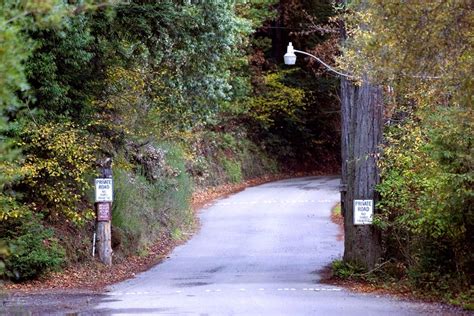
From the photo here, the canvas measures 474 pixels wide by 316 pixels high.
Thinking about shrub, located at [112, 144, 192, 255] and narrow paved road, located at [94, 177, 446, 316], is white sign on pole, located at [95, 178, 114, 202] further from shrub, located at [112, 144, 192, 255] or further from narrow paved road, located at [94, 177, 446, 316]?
narrow paved road, located at [94, 177, 446, 316]

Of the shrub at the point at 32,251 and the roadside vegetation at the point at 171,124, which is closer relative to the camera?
the roadside vegetation at the point at 171,124

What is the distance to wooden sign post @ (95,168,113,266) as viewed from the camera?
2042 centimetres

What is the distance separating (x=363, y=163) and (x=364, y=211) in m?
1.02

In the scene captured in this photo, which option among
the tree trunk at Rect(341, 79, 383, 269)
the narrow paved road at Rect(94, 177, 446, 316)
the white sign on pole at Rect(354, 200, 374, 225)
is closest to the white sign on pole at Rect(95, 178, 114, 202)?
the narrow paved road at Rect(94, 177, 446, 316)

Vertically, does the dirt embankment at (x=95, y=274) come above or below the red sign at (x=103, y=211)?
below

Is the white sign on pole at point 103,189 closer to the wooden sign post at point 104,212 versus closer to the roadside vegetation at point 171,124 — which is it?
the wooden sign post at point 104,212

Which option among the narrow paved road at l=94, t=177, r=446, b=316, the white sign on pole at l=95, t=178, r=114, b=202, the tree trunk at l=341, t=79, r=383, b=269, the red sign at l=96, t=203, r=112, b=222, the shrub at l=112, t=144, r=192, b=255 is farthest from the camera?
the shrub at l=112, t=144, r=192, b=255

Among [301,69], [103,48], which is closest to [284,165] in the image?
[301,69]

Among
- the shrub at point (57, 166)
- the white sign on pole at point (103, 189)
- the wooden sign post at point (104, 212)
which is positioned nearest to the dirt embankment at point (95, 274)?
the wooden sign post at point (104, 212)

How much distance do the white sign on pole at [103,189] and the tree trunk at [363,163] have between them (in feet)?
17.8

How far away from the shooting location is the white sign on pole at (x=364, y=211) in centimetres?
1897

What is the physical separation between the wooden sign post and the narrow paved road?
1.00 m

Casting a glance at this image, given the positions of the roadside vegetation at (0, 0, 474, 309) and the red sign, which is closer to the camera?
the roadside vegetation at (0, 0, 474, 309)

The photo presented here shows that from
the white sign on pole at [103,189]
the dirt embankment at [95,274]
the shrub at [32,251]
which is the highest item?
the white sign on pole at [103,189]
